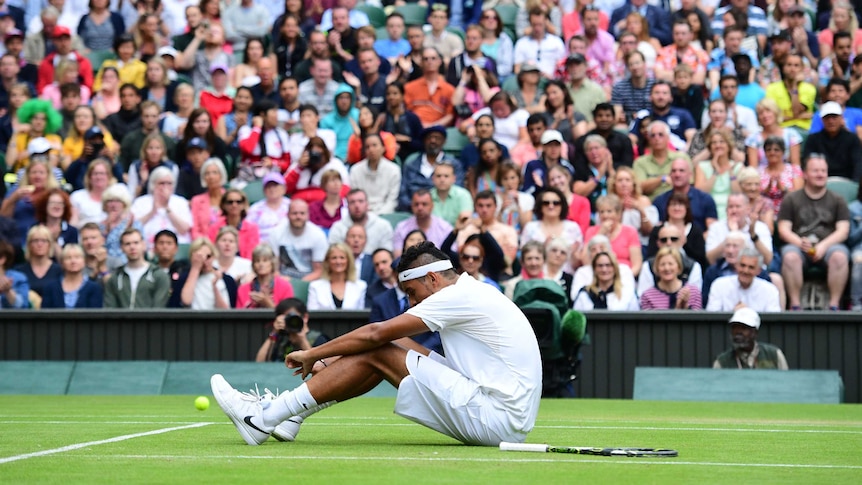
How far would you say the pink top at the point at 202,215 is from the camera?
18422mm

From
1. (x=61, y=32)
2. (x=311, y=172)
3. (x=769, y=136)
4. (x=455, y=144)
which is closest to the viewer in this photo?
(x=769, y=136)

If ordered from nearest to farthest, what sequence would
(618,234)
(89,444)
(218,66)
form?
(89,444), (618,234), (218,66)

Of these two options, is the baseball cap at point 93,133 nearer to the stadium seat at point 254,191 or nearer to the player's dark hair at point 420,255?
the stadium seat at point 254,191

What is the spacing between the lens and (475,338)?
837 centimetres

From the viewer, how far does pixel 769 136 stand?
1880cm

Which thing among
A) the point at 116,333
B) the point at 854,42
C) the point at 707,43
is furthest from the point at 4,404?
the point at 854,42

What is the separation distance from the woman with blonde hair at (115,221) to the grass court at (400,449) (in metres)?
5.01

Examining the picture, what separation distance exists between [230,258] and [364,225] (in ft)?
5.58

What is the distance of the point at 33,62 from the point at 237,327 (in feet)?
31.1

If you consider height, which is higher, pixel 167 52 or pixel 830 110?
pixel 167 52

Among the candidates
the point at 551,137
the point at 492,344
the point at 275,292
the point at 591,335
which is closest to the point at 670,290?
the point at 591,335

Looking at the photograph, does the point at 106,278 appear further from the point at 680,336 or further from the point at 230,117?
the point at 680,336

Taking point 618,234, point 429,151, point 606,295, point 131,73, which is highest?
point 131,73

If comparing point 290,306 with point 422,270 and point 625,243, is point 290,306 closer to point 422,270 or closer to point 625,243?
point 625,243
